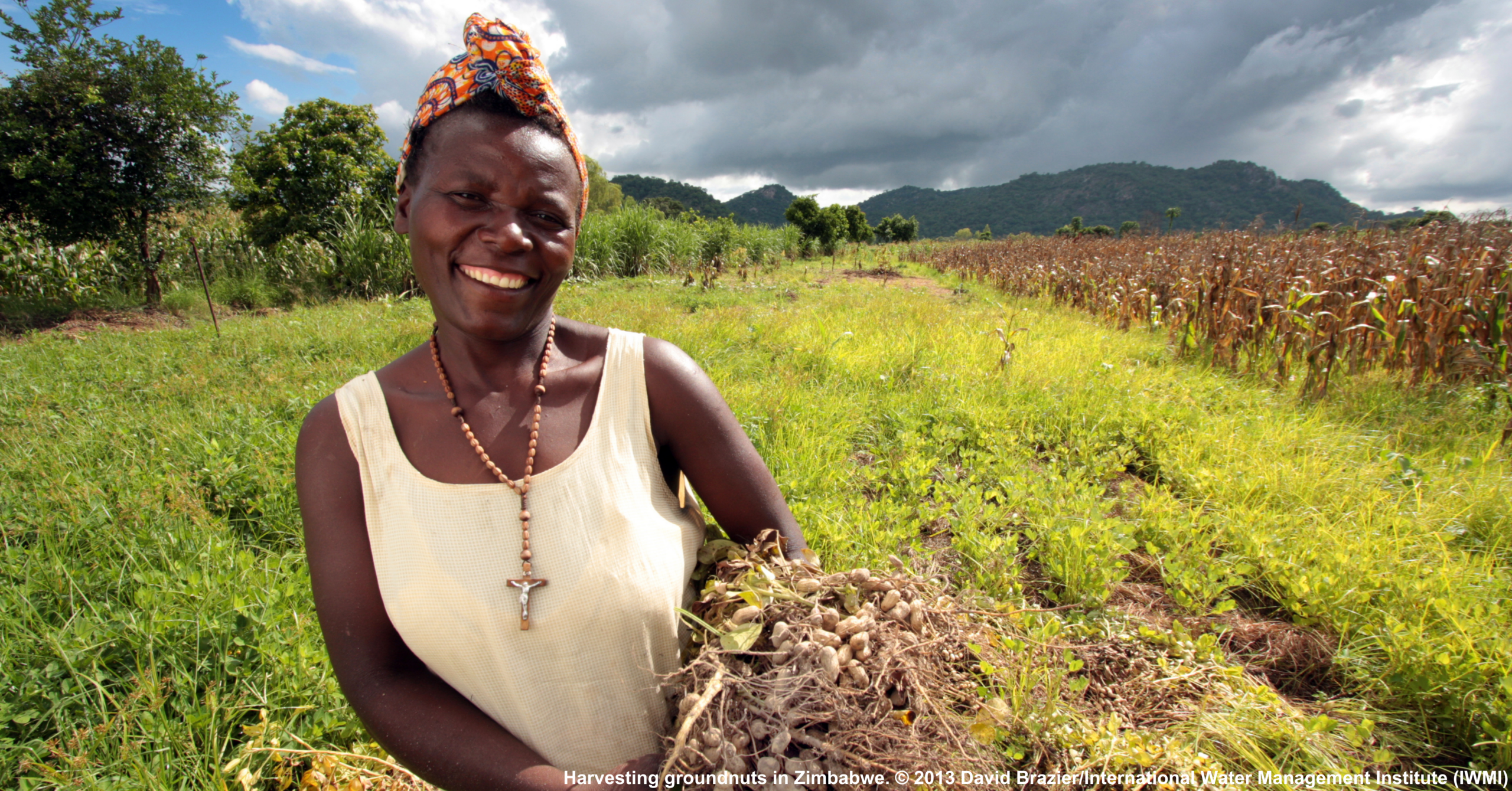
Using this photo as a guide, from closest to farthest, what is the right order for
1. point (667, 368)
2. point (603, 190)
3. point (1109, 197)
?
point (667, 368) → point (603, 190) → point (1109, 197)

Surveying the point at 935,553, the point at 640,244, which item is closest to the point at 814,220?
the point at 640,244

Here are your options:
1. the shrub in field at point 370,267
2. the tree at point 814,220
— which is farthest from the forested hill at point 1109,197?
the shrub in field at point 370,267

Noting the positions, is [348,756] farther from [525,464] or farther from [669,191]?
[669,191]

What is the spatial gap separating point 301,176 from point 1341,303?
1605 cm

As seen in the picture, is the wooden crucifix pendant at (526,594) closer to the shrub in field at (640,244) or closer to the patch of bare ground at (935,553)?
the patch of bare ground at (935,553)

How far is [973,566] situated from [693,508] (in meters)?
1.59

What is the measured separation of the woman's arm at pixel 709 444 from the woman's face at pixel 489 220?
289 millimetres

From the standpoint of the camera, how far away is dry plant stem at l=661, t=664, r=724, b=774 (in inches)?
37.2

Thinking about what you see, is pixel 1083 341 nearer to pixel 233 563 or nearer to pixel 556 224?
pixel 556 224

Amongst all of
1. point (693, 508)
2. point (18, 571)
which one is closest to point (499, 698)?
point (693, 508)

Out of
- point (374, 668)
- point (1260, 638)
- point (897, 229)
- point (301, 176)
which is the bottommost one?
point (1260, 638)

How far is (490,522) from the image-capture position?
1.16 metres

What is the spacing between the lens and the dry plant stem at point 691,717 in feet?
3.10

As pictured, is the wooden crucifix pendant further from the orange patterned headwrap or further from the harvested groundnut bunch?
the orange patterned headwrap
